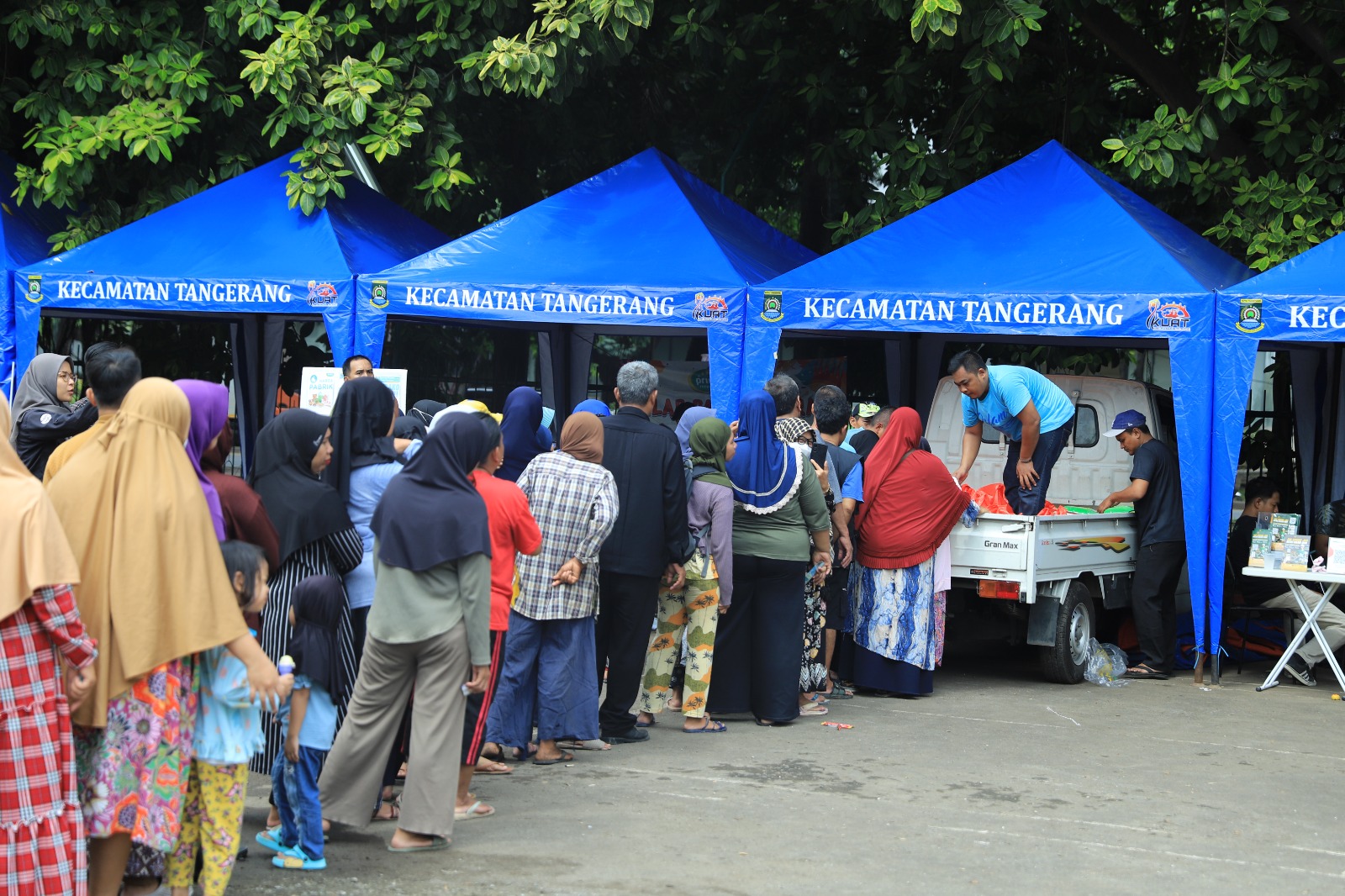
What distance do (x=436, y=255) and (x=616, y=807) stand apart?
551 cm

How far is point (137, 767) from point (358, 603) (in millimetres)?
1553

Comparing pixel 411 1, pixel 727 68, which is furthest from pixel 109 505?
pixel 727 68

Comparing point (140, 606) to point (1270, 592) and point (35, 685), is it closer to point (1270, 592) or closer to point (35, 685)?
point (35, 685)

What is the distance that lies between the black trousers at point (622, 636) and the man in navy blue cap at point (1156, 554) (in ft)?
13.0

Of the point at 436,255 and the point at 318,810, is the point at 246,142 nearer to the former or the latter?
the point at 436,255

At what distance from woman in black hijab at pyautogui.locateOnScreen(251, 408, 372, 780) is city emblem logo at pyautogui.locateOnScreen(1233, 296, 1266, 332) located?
19.4ft

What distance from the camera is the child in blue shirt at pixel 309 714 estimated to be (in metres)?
4.96

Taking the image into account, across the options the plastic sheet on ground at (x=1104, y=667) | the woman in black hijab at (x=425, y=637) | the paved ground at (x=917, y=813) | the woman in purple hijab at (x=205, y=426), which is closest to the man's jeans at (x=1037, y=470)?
the plastic sheet on ground at (x=1104, y=667)

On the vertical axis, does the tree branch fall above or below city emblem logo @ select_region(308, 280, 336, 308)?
above

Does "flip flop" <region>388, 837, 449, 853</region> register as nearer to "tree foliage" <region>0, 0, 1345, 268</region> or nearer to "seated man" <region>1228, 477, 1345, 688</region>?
"seated man" <region>1228, 477, 1345, 688</region>

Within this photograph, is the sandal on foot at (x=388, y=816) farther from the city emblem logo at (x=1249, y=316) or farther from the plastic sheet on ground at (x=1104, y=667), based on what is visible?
the city emblem logo at (x=1249, y=316)

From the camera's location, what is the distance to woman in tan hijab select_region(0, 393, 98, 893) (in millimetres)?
3844

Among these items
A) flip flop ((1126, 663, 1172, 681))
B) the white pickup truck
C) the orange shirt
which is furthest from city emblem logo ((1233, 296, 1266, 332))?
the orange shirt

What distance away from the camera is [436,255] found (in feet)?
34.5
